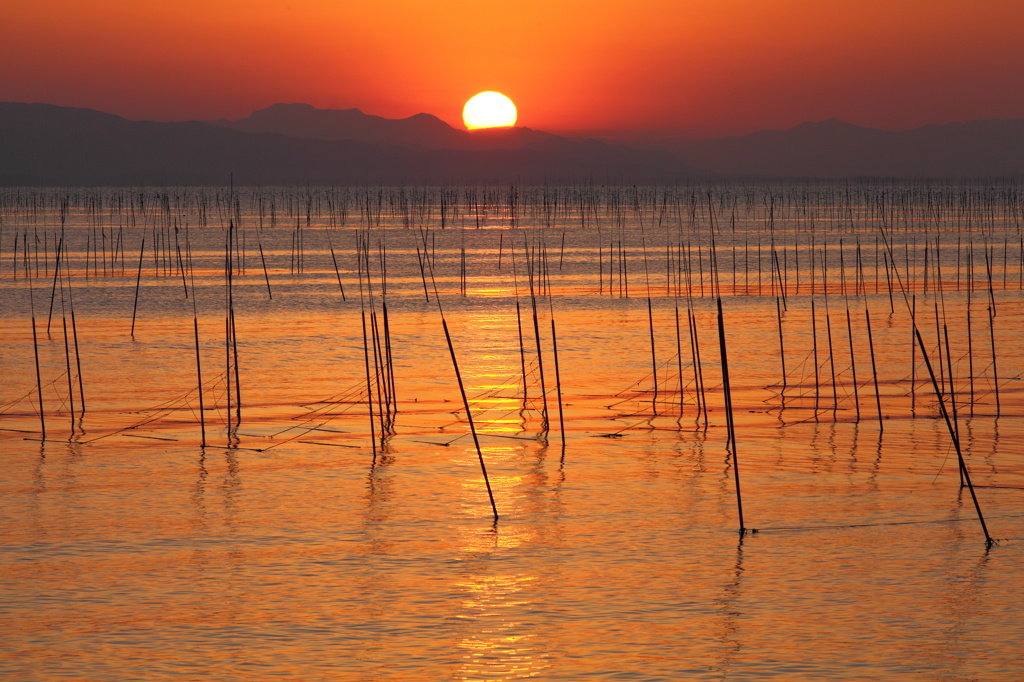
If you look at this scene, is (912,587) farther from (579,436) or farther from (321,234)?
(321,234)

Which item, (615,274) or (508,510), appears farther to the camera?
(615,274)

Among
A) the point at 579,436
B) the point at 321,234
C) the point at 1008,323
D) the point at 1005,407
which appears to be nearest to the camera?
the point at 579,436

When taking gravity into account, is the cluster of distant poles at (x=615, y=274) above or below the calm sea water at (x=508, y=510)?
above

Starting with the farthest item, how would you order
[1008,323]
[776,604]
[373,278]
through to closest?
[373,278] < [1008,323] < [776,604]

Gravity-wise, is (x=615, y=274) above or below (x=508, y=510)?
above

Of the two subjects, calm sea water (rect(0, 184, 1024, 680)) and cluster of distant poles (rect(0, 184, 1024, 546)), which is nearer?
calm sea water (rect(0, 184, 1024, 680))

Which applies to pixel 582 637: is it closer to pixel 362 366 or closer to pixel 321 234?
pixel 362 366

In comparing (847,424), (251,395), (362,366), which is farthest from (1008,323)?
(251,395)

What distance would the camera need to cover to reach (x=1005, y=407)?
10.9m

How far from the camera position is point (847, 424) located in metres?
10.2

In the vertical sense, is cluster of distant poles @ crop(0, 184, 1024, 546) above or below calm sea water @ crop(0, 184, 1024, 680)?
above

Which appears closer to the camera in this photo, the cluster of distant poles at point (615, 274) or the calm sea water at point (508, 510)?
the calm sea water at point (508, 510)

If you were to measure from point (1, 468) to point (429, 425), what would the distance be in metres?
3.46

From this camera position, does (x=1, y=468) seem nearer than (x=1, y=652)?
No
